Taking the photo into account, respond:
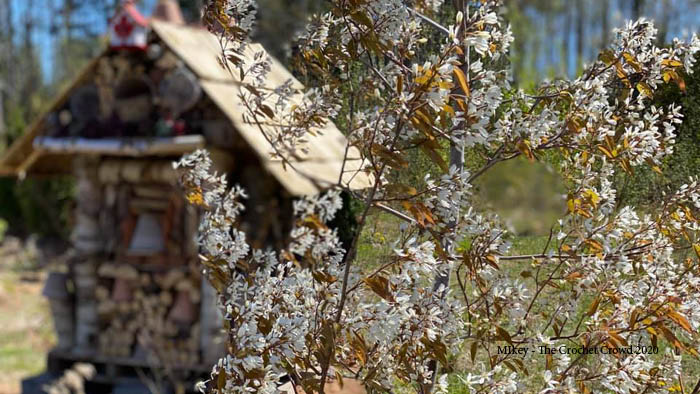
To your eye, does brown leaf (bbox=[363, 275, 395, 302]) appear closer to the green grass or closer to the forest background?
the forest background

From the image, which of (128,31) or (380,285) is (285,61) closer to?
(380,285)

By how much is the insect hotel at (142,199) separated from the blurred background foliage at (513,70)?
2.87 feet

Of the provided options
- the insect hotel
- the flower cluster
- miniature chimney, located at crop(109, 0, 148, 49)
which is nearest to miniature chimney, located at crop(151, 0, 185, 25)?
the insect hotel

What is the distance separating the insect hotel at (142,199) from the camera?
16.7 ft

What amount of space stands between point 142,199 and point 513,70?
429 cm

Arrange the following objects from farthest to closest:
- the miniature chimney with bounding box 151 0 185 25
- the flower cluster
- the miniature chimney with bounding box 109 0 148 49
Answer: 1. the miniature chimney with bounding box 151 0 185 25
2. the miniature chimney with bounding box 109 0 148 49
3. the flower cluster

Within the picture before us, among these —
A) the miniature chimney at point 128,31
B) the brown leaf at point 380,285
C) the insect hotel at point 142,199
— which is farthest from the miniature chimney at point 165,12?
the brown leaf at point 380,285

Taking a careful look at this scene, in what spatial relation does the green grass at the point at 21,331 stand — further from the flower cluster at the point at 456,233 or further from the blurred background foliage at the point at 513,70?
the flower cluster at the point at 456,233

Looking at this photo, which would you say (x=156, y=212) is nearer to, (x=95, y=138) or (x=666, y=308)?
(x=95, y=138)

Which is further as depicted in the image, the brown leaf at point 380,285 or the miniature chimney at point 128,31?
the miniature chimney at point 128,31

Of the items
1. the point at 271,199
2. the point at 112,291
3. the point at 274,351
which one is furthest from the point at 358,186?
the point at 112,291

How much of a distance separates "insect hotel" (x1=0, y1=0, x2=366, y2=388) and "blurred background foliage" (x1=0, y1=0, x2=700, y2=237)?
0.87m

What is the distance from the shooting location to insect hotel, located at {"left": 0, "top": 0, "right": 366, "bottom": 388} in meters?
5.09

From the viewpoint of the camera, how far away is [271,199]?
17.0 feet
